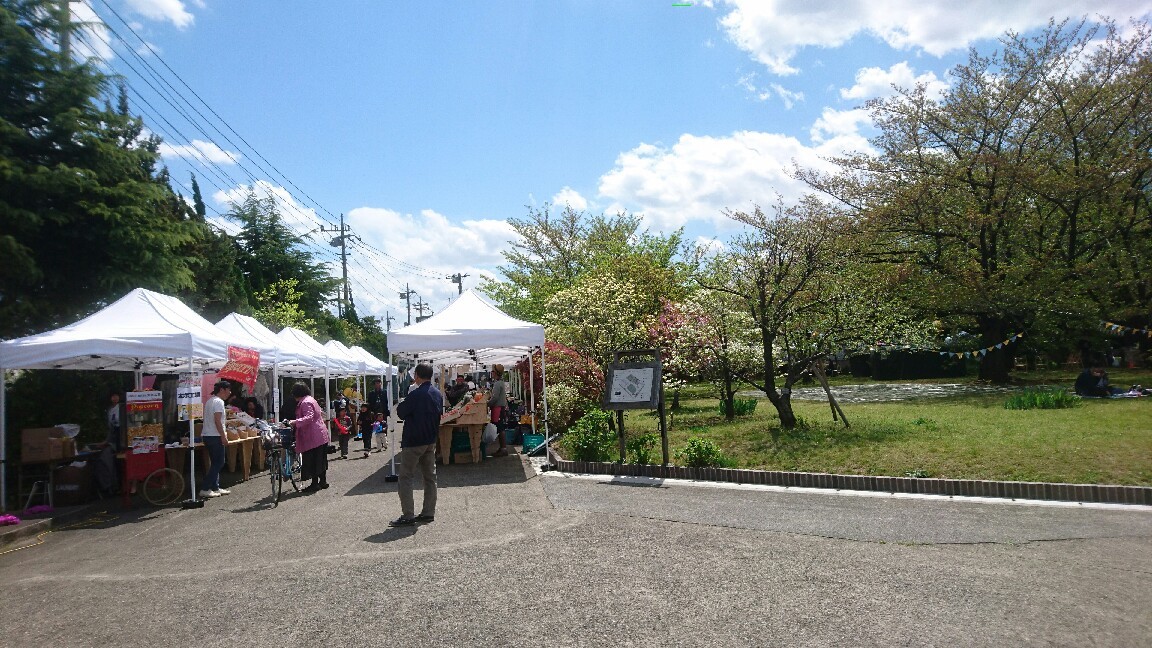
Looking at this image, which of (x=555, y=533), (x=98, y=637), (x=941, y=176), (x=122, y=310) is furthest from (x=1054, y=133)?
(x=98, y=637)

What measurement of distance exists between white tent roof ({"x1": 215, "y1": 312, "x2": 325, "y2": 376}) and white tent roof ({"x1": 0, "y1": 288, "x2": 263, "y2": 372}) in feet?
8.57

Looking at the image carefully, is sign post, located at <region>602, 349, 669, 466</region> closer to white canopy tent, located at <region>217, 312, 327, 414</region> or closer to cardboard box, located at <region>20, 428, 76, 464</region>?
white canopy tent, located at <region>217, 312, 327, 414</region>

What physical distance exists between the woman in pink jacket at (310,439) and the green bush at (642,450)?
4.82 meters

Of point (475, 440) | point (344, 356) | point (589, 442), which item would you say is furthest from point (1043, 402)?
point (344, 356)

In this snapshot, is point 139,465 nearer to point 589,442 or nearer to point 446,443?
point 446,443

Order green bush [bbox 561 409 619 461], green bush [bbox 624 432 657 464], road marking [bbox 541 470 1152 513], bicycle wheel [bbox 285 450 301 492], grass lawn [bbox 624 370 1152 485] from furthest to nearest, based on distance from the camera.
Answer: green bush [bbox 561 409 619 461] → green bush [bbox 624 432 657 464] → bicycle wheel [bbox 285 450 301 492] → grass lawn [bbox 624 370 1152 485] → road marking [bbox 541 470 1152 513]

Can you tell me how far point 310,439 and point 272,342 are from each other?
6.53 meters

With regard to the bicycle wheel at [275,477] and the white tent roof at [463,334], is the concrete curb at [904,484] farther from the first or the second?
the bicycle wheel at [275,477]

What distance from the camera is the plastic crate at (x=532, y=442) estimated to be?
14.5m

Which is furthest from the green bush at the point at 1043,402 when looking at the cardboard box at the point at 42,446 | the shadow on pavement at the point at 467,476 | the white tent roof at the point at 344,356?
the cardboard box at the point at 42,446

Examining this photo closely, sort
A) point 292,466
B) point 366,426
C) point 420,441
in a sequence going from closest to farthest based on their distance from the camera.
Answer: point 420,441 < point 292,466 < point 366,426

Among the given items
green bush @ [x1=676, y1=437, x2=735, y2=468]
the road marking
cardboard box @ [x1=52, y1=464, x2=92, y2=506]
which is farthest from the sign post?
cardboard box @ [x1=52, y1=464, x2=92, y2=506]

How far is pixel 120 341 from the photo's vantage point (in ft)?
33.1

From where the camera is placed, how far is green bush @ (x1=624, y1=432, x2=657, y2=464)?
11.6 metres
